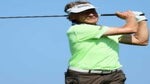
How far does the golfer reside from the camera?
6199mm

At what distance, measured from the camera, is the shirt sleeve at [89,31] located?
6.26 meters

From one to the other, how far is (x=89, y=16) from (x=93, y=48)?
56 cm

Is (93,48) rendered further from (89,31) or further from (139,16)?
(139,16)

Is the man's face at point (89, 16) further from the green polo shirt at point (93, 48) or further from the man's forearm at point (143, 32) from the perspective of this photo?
the man's forearm at point (143, 32)

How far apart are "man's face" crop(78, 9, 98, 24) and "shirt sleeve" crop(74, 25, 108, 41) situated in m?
0.11

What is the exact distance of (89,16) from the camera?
6.46m

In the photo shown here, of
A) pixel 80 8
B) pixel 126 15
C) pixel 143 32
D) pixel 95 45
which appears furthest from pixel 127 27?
pixel 80 8

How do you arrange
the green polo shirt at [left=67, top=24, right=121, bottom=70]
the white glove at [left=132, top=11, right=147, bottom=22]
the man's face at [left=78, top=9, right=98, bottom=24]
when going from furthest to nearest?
the white glove at [left=132, top=11, right=147, bottom=22] < the man's face at [left=78, top=9, right=98, bottom=24] < the green polo shirt at [left=67, top=24, right=121, bottom=70]

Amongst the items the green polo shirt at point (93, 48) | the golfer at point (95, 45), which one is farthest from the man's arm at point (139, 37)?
the green polo shirt at point (93, 48)

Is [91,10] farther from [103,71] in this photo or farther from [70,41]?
[103,71]

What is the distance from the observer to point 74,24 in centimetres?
671

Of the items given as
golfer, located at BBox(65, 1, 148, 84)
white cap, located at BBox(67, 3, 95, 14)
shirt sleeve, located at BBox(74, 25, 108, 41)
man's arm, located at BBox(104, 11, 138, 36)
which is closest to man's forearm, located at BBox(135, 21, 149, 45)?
golfer, located at BBox(65, 1, 148, 84)

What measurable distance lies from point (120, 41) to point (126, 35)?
0.14m

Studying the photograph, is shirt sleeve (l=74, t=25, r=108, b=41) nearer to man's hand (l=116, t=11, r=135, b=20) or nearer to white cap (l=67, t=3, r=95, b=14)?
white cap (l=67, t=3, r=95, b=14)
